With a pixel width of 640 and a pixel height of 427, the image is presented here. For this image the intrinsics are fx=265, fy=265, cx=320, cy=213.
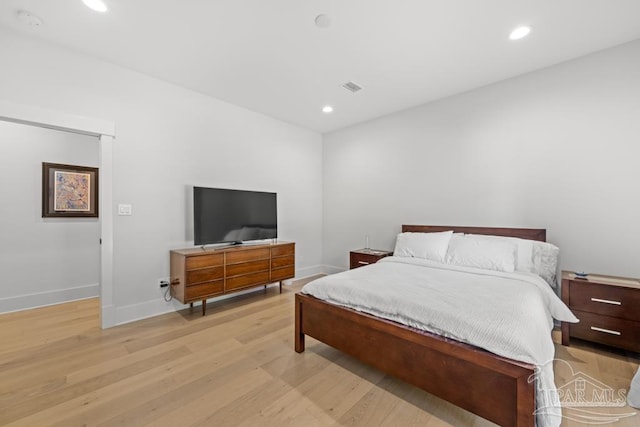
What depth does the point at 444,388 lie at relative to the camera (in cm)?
152

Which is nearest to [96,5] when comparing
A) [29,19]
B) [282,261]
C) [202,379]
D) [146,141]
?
[29,19]

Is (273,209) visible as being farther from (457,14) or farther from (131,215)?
(457,14)

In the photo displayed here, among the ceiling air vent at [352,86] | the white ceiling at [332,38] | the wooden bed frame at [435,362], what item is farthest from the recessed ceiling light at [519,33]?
the wooden bed frame at [435,362]

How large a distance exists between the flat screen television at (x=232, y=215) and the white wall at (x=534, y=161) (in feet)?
5.76

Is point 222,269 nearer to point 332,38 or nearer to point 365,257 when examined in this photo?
point 365,257

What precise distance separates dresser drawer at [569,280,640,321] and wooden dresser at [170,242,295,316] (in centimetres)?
326

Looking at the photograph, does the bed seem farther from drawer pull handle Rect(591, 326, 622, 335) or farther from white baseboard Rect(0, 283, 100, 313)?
white baseboard Rect(0, 283, 100, 313)

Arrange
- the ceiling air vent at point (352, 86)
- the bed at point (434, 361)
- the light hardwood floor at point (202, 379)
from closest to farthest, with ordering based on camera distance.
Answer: the bed at point (434, 361)
the light hardwood floor at point (202, 379)
the ceiling air vent at point (352, 86)

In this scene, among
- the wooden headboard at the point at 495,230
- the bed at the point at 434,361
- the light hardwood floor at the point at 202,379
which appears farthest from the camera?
the wooden headboard at the point at 495,230

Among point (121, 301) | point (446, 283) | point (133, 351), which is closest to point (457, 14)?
point (446, 283)

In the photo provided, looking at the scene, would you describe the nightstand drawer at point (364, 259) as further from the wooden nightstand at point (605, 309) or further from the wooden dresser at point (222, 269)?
the wooden nightstand at point (605, 309)

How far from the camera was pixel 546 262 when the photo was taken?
2.66m

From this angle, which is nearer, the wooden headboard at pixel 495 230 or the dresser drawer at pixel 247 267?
the wooden headboard at pixel 495 230

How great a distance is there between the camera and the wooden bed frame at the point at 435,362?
4.22 ft
